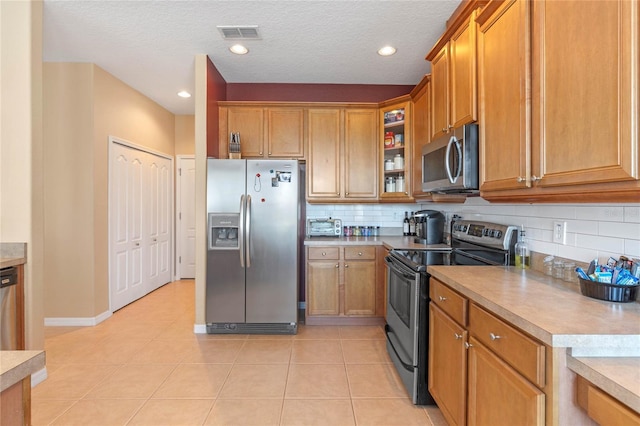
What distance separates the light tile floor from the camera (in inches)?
81.0

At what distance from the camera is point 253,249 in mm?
3348

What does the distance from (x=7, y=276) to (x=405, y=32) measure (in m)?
3.55

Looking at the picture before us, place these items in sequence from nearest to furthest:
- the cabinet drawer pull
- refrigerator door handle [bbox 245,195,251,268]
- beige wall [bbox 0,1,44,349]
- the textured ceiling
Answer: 1. the cabinet drawer pull
2. beige wall [bbox 0,1,44,349]
3. the textured ceiling
4. refrigerator door handle [bbox 245,195,251,268]

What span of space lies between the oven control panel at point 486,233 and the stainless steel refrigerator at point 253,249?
1547 mm

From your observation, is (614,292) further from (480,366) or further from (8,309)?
(8,309)

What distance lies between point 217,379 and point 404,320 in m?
1.46

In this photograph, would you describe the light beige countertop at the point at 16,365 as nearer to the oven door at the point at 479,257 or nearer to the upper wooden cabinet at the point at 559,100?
the upper wooden cabinet at the point at 559,100

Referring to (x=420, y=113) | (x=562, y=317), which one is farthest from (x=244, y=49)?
(x=562, y=317)

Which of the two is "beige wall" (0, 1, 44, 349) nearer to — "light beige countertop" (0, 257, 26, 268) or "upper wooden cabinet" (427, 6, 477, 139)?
"light beige countertop" (0, 257, 26, 268)

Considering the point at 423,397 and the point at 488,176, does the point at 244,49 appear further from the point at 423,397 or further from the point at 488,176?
the point at 423,397

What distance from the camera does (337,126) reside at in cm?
379

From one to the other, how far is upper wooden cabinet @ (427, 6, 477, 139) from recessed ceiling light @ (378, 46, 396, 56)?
61cm

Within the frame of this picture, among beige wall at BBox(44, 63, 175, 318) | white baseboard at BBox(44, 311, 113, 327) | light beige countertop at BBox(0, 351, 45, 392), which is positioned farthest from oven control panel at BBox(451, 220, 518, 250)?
white baseboard at BBox(44, 311, 113, 327)

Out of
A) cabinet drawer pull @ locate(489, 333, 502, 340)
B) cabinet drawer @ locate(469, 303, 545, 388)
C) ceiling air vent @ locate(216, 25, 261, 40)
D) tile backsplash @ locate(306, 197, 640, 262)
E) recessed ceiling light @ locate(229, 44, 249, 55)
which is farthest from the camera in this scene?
recessed ceiling light @ locate(229, 44, 249, 55)
